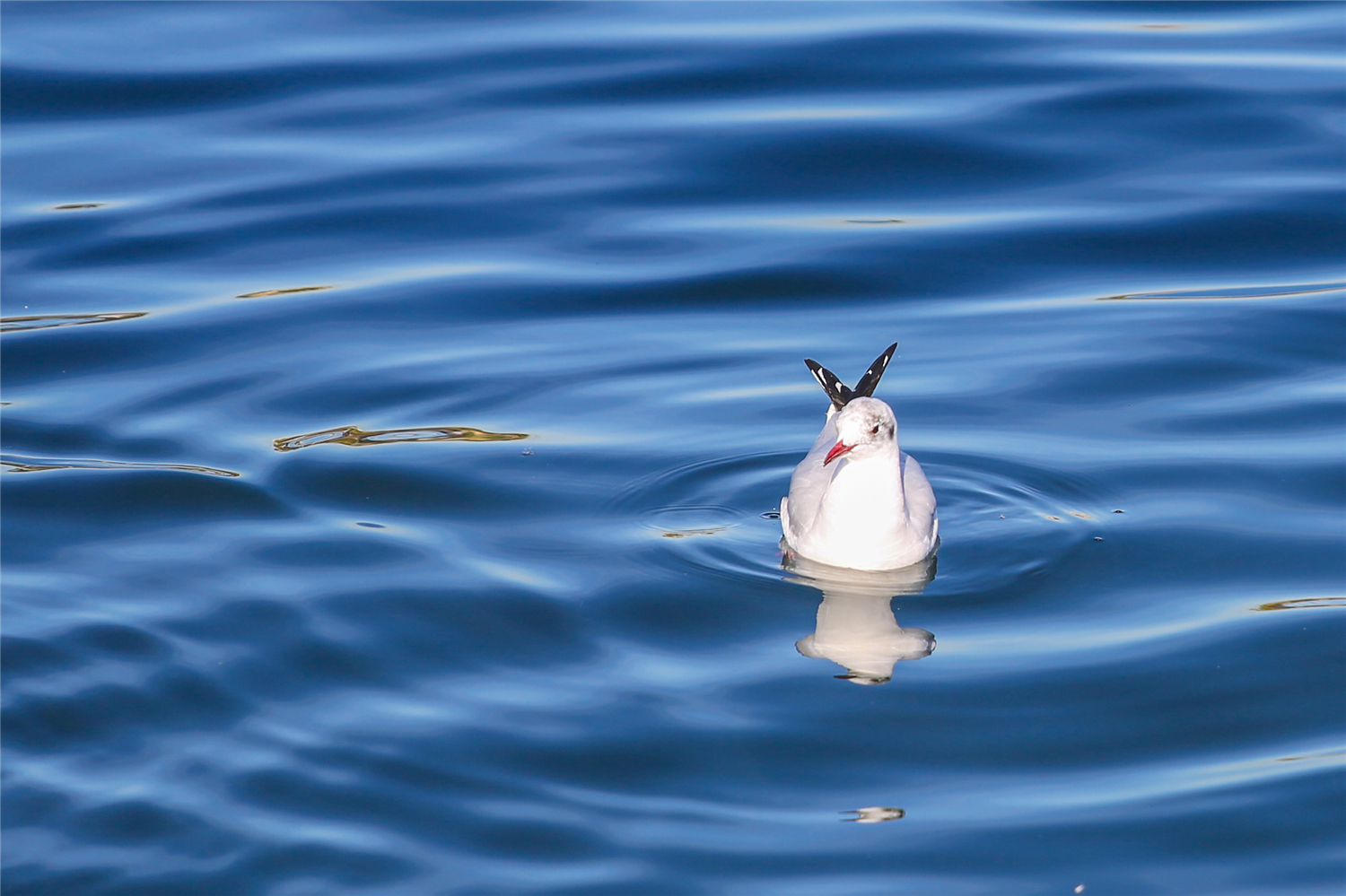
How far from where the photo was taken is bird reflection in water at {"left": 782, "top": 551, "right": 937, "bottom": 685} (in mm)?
7980

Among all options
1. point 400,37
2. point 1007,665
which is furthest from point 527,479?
point 400,37

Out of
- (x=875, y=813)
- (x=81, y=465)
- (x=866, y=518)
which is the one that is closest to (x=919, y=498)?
(x=866, y=518)

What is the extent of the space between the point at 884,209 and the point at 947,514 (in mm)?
5651

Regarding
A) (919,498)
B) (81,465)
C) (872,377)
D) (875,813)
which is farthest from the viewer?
(81,465)

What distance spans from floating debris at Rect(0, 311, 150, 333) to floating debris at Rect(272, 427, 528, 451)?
2787 millimetres

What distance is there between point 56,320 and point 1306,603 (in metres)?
8.62

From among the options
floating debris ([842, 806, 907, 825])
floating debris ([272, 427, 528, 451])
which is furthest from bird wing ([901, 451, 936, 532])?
floating debris ([272, 427, 528, 451])

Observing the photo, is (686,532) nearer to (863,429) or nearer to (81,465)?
(863,429)

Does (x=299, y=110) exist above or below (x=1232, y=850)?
above

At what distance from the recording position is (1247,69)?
57.7 ft

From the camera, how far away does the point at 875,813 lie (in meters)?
6.71

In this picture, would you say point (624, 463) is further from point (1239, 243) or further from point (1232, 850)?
point (1239, 243)

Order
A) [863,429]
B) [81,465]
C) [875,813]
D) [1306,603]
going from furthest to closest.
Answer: [81,465], [863,429], [1306,603], [875,813]

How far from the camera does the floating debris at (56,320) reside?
481 inches
